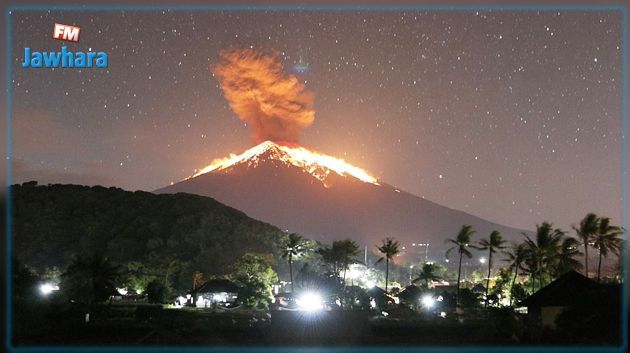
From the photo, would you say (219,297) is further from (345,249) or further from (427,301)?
(427,301)

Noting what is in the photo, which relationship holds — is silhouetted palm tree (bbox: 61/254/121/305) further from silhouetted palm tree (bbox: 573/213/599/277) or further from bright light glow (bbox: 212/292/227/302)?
silhouetted palm tree (bbox: 573/213/599/277)

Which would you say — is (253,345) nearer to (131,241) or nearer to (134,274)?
(134,274)

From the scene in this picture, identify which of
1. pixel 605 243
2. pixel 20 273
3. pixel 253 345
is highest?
pixel 605 243

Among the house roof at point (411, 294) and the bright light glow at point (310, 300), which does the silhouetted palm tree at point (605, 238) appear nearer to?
the house roof at point (411, 294)

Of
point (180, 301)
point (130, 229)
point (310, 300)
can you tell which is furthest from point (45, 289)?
point (130, 229)

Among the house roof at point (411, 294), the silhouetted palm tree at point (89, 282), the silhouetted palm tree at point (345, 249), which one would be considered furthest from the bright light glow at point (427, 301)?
the silhouetted palm tree at point (89, 282)

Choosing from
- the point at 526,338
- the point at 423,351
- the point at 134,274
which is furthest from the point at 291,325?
the point at 134,274
